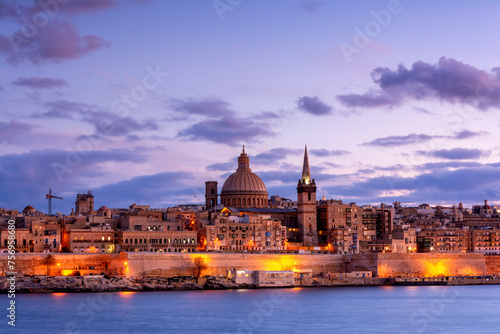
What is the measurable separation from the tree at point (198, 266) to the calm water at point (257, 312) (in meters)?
Result: 4.08

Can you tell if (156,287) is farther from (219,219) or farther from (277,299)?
(219,219)

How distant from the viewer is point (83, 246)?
221 feet

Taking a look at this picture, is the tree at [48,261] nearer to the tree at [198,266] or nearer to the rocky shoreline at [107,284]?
the rocky shoreline at [107,284]

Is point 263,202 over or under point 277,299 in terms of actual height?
over

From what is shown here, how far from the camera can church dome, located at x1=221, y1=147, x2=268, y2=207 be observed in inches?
3351

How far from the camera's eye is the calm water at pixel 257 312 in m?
40.1

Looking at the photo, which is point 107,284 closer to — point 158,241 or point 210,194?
point 158,241

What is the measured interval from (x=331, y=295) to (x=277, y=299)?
5.09 metres

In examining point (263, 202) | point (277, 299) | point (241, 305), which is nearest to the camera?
point (241, 305)

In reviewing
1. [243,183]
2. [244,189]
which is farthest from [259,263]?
[243,183]

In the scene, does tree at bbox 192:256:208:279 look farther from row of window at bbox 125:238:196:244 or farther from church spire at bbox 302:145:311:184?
church spire at bbox 302:145:311:184

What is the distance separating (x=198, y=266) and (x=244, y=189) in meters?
25.2

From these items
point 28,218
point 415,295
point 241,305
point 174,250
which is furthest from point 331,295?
point 28,218

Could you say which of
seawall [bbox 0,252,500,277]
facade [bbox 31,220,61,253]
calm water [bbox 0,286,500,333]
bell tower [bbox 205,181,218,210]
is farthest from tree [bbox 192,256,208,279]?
bell tower [bbox 205,181,218,210]
